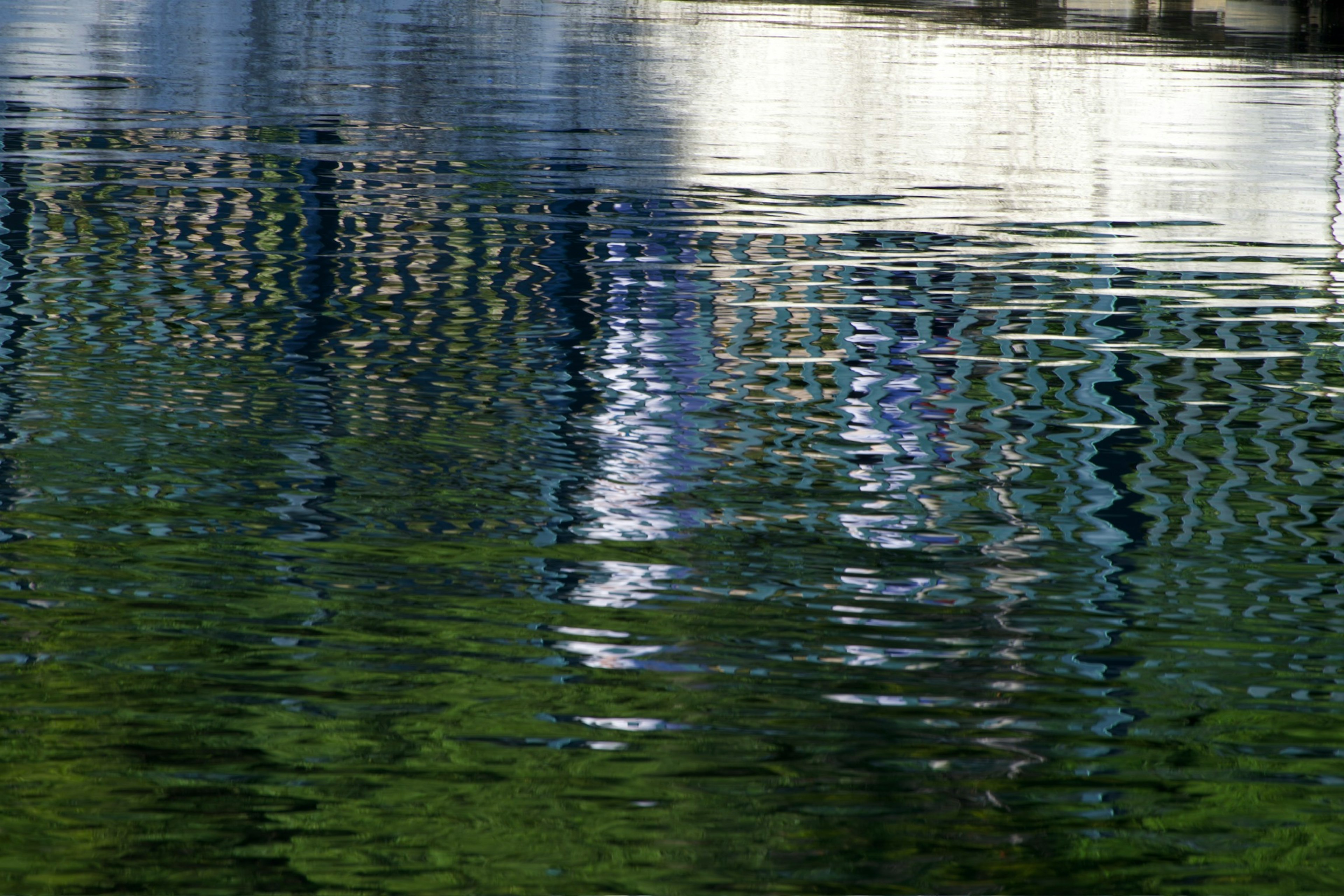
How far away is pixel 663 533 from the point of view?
3264mm

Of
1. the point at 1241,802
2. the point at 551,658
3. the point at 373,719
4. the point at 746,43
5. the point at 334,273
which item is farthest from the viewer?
the point at 746,43

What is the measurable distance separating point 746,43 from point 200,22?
5.81 metres

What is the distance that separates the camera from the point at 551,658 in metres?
2.67

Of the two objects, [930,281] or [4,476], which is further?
[930,281]

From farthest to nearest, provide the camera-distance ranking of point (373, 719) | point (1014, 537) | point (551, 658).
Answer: point (1014, 537)
point (551, 658)
point (373, 719)

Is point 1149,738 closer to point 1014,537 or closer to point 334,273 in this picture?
point 1014,537

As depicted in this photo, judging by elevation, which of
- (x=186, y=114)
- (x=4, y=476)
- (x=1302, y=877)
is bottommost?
(x=1302, y=877)

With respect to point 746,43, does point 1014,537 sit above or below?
below

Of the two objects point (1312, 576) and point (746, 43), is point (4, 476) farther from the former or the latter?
point (746, 43)

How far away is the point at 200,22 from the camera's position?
19.6m

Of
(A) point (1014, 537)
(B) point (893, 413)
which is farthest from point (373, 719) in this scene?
(B) point (893, 413)

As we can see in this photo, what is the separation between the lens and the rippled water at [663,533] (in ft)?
7.19

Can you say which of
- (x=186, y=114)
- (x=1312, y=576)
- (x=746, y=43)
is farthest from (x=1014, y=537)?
(x=746, y=43)

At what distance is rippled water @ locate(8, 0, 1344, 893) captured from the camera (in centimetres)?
219
